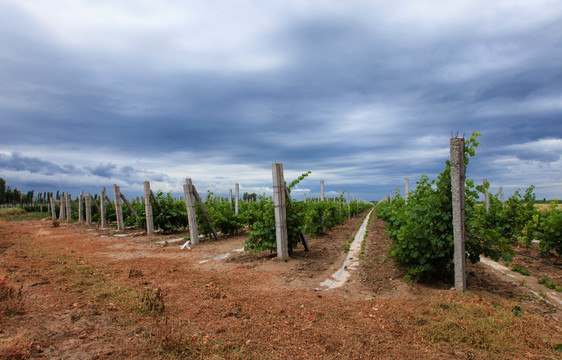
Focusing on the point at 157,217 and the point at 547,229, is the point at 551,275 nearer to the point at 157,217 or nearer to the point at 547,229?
the point at 547,229

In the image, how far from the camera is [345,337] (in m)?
3.39

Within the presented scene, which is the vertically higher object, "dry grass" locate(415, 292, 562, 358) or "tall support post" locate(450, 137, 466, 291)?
"tall support post" locate(450, 137, 466, 291)

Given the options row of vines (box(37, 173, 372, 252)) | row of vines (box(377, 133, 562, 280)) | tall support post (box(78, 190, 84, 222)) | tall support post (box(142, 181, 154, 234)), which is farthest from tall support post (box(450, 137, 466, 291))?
tall support post (box(78, 190, 84, 222))

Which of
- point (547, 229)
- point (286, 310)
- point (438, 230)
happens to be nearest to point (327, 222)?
point (547, 229)

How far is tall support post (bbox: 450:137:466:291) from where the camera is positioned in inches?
182

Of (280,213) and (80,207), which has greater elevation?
(280,213)

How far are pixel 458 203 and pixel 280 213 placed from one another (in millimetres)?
3915

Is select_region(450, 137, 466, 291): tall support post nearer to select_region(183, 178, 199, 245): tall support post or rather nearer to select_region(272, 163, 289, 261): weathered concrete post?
select_region(272, 163, 289, 261): weathered concrete post

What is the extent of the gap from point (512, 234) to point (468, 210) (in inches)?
277

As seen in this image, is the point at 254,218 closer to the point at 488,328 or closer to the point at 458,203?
the point at 458,203

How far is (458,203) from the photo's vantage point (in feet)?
15.2

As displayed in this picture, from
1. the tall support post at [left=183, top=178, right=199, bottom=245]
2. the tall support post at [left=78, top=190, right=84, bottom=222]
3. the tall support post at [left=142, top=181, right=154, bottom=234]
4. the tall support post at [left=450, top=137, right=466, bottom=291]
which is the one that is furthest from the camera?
the tall support post at [left=78, top=190, right=84, bottom=222]

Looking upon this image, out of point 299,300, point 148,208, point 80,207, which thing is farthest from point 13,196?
point 299,300

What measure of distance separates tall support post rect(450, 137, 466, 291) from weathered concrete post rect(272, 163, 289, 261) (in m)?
3.81
